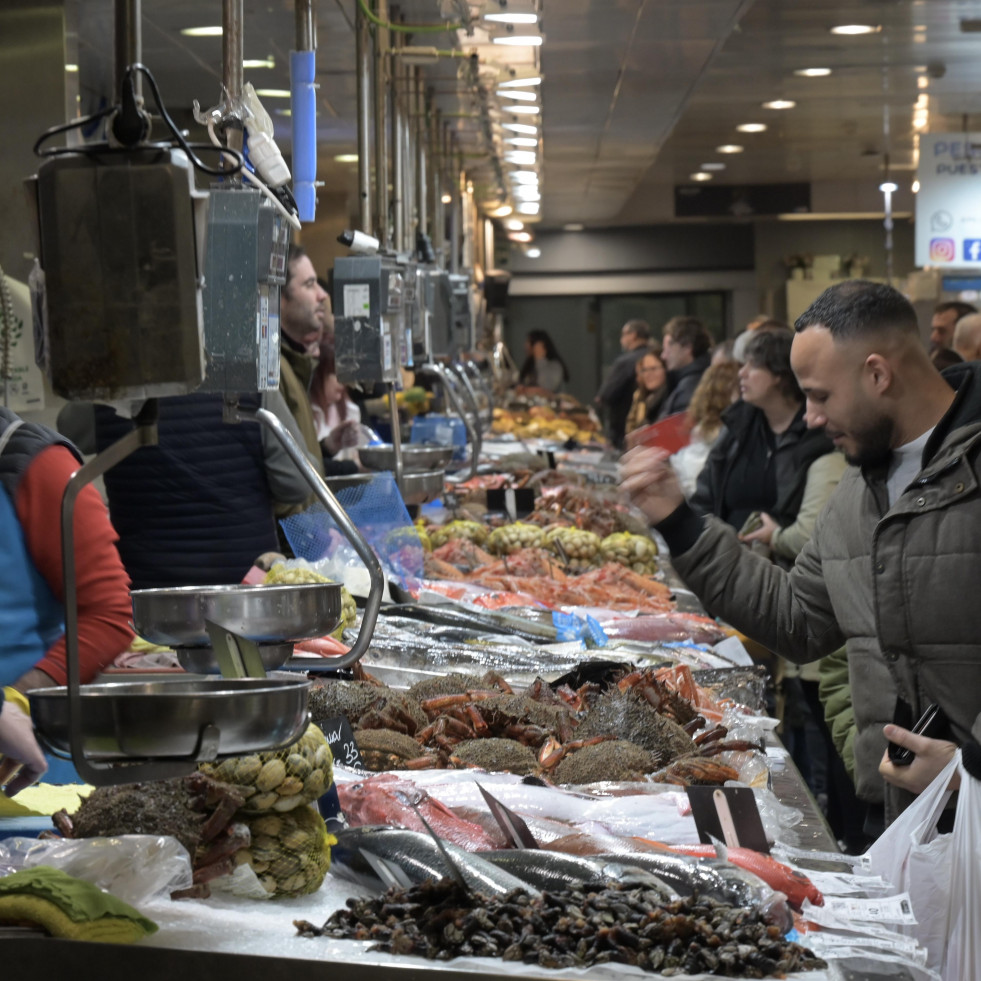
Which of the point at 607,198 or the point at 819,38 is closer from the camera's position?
the point at 819,38

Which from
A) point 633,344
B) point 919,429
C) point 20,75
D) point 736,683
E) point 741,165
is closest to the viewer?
point 919,429

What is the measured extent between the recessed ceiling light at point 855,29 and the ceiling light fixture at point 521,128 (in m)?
2.32

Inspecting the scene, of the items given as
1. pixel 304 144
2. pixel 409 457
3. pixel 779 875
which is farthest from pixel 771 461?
pixel 779 875

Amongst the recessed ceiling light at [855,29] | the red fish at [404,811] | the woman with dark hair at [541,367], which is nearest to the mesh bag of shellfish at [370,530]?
the red fish at [404,811]

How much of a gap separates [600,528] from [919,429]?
142 inches

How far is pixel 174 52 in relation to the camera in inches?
321

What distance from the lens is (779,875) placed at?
2.02m

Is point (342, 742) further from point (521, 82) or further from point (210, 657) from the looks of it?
point (521, 82)

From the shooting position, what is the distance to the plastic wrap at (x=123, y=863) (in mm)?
1854

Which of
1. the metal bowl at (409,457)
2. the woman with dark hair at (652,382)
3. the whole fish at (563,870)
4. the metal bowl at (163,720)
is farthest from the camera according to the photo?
the woman with dark hair at (652,382)

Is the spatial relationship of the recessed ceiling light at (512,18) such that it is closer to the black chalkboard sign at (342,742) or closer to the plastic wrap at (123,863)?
the black chalkboard sign at (342,742)

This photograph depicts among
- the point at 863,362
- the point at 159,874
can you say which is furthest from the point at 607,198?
the point at 159,874

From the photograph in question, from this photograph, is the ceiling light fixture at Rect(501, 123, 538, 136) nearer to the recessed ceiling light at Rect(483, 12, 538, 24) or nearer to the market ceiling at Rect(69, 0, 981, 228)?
the market ceiling at Rect(69, 0, 981, 228)

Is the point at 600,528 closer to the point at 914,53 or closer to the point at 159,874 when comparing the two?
the point at 159,874
